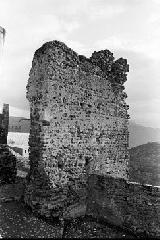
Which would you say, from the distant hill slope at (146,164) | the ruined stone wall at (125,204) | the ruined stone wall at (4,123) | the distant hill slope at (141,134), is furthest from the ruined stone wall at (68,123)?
the distant hill slope at (141,134)

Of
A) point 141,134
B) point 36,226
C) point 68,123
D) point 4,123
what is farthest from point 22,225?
point 141,134

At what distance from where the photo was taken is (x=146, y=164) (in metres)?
20.1

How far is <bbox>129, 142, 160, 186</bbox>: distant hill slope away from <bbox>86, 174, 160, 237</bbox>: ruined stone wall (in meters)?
11.3

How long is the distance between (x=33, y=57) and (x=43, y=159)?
310 cm

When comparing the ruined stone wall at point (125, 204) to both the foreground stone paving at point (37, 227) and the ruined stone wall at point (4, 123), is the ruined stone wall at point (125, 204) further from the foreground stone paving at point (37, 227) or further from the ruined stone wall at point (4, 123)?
the ruined stone wall at point (4, 123)

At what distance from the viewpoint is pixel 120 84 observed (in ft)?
31.7

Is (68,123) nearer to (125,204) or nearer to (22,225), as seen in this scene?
(125,204)

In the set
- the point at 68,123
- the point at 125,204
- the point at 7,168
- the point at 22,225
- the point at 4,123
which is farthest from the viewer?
the point at 4,123

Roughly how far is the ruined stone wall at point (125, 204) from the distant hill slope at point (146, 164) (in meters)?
11.3

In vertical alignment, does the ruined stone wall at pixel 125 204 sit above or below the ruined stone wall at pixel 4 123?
below

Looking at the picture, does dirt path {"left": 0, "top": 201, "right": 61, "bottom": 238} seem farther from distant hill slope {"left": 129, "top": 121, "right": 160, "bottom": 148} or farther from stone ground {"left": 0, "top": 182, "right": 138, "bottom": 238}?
distant hill slope {"left": 129, "top": 121, "right": 160, "bottom": 148}

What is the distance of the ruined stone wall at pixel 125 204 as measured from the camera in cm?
657

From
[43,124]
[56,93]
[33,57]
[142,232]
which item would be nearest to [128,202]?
[142,232]

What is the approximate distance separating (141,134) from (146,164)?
39.5 meters
